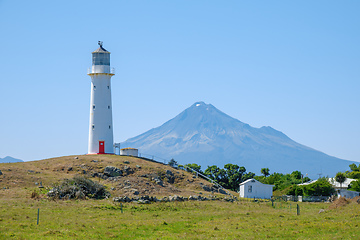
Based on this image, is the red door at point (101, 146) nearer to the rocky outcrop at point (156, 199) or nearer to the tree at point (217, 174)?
the rocky outcrop at point (156, 199)

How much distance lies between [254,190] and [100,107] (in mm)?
29983

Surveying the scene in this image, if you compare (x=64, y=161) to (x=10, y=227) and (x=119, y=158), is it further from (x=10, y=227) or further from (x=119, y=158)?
(x=10, y=227)

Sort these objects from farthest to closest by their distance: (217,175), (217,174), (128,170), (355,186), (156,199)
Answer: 1. (217,174)
2. (217,175)
3. (355,186)
4. (128,170)
5. (156,199)

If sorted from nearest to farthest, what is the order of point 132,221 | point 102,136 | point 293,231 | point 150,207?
point 293,231
point 132,221
point 150,207
point 102,136

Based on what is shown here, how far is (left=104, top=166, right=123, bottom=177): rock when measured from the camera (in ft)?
250

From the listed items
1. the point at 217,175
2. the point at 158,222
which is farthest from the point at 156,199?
the point at 217,175

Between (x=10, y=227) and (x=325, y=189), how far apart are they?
65.6 metres

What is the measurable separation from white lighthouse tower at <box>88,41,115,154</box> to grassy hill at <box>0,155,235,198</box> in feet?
13.1

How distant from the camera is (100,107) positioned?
88875 millimetres

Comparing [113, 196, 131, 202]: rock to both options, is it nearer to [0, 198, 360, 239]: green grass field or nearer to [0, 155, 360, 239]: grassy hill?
[0, 198, 360, 239]: green grass field

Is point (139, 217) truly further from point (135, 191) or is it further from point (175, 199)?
point (135, 191)

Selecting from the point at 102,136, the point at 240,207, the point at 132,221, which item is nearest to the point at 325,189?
the point at 240,207

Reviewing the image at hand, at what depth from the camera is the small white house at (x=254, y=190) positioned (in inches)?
3457

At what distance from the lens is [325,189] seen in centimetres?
9225
